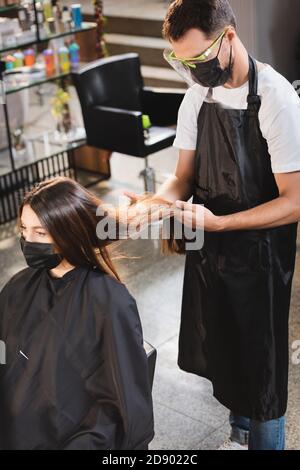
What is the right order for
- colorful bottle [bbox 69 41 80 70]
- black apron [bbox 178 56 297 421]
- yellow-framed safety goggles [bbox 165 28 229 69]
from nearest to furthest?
1. yellow-framed safety goggles [bbox 165 28 229 69]
2. black apron [bbox 178 56 297 421]
3. colorful bottle [bbox 69 41 80 70]

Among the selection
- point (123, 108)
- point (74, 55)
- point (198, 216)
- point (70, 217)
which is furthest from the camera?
point (74, 55)

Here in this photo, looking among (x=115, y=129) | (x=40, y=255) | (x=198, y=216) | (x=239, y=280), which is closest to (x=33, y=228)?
(x=40, y=255)

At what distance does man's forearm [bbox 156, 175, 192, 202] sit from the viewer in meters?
2.41

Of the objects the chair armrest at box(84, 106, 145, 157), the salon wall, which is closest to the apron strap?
the salon wall

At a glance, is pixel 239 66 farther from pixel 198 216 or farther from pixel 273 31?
pixel 273 31

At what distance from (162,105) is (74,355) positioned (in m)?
3.32

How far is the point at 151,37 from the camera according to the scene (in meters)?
7.65

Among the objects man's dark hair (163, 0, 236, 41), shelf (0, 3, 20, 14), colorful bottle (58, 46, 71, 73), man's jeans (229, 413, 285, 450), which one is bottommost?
man's jeans (229, 413, 285, 450)

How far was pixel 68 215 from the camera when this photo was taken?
1.96 meters

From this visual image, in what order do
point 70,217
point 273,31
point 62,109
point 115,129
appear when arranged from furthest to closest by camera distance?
1. point 62,109
2. point 115,129
3. point 273,31
4. point 70,217

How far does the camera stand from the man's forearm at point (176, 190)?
2.41m

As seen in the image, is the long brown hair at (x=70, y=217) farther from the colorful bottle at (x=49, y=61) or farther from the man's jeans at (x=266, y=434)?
the colorful bottle at (x=49, y=61)

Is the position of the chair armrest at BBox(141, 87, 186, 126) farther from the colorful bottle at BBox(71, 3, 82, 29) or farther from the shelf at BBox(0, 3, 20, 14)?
the shelf at BBox(0, 3, 20, 14)

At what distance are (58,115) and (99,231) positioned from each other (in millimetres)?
3533
